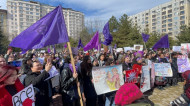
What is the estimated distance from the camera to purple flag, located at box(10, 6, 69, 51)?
136 inches

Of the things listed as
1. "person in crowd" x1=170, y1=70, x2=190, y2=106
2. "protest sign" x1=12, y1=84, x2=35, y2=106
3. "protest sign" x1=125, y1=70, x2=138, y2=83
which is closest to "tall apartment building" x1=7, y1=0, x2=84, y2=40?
"protest sign" x1=125, y1=70, x2=138, y2=83

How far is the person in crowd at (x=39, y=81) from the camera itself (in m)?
3.13

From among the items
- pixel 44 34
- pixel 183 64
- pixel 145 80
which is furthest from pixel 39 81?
pixel 183 64

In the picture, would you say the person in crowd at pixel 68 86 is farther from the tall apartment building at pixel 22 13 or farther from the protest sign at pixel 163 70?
the tall apartment building at pixel 22 13

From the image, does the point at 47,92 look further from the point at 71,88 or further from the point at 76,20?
the point at 76,20

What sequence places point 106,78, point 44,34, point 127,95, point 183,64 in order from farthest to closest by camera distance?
point 183,64, point 106,78, point 44,34, point 127,95

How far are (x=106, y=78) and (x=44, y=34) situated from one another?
82.2 inches

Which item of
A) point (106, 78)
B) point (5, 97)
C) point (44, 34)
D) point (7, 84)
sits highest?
point (44, 34)

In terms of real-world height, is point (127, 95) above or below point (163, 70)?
above

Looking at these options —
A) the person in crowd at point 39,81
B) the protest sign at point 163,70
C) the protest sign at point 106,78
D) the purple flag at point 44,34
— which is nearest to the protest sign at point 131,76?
the protest sign at point 106,78

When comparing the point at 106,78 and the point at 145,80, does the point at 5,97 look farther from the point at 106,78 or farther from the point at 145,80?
the point at 145,80

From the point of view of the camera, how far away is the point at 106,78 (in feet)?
14.5

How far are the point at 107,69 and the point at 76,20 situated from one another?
120 metres

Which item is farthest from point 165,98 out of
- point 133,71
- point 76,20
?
point 76,20
